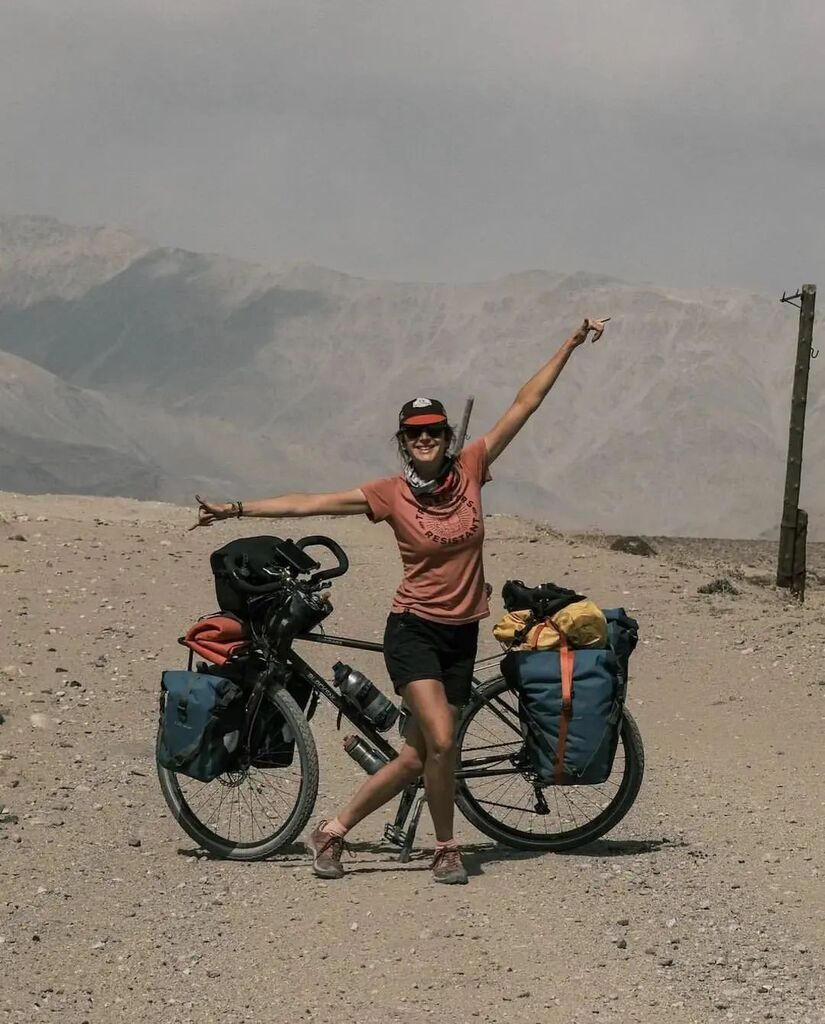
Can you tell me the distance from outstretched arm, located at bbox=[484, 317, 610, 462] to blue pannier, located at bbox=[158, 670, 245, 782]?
5.50 feet

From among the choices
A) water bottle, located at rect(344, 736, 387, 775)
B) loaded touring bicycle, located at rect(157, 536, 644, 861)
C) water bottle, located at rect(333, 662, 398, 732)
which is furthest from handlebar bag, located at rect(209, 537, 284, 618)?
water bottle, located at rect(344, 736, 387, 775)

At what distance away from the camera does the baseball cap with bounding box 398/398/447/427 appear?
6.34 meters

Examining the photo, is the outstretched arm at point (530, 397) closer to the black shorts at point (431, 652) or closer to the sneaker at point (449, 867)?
the black shorts at point (431, 652)

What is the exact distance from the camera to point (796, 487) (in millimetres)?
20391

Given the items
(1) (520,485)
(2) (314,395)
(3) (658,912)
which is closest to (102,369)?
(2) (314,395)

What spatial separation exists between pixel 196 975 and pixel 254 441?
6203 inches

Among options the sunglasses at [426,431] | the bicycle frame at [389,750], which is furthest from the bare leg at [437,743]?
the sunglasses at [426,431]

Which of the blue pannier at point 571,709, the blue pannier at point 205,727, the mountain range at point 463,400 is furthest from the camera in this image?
the mountain range at point 463,400

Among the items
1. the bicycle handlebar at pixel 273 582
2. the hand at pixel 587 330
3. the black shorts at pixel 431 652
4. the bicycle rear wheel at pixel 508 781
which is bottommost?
the bicycle rear wheel at pixel 508 781

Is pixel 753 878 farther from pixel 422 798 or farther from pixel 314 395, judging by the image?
pixel 314 395

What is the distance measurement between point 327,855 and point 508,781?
38.9 inches

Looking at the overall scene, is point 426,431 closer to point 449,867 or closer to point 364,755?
point 364,755

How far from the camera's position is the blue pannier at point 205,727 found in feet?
22.4

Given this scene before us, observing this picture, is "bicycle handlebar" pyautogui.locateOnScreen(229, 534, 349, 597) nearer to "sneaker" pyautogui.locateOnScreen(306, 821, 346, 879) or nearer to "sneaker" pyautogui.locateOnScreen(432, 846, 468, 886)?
"sneaker" pyautogui.locateOnScreen(306, 821, 346, 879)
